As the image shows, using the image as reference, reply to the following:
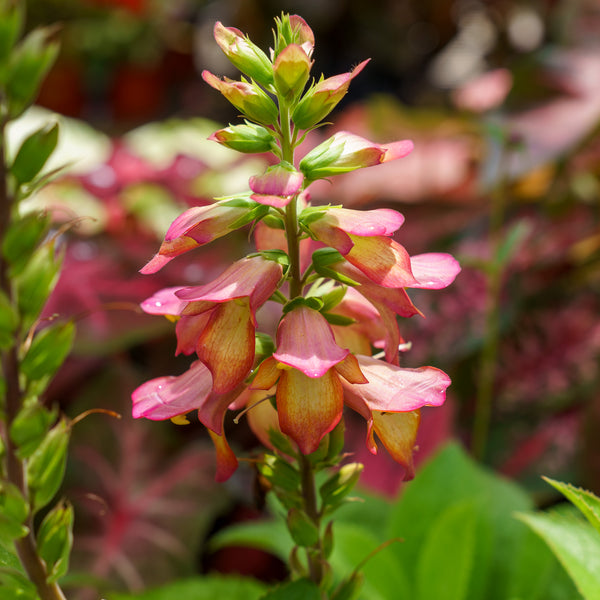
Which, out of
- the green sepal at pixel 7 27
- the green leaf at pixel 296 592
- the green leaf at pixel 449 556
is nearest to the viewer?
the green sepal at pixel 7 27

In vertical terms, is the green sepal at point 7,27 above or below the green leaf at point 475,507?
above

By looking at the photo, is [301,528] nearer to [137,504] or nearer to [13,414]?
[13,414]

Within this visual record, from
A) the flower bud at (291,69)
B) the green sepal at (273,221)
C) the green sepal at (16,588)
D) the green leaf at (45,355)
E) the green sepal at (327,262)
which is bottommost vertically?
the green sepal at (16,588)

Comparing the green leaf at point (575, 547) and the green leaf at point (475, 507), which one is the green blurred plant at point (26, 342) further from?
the green leaf at point (475, 507)

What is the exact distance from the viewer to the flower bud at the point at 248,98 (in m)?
0.29

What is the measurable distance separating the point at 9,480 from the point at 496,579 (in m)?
0.49

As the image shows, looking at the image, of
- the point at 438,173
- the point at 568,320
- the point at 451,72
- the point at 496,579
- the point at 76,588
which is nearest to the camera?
the point at 496,579

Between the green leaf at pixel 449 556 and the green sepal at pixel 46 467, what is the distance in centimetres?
35

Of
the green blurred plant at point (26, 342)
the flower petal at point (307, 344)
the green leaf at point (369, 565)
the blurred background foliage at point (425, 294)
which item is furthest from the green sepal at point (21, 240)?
the green leaf at point (369, 565)

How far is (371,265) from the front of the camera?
28 centimetres

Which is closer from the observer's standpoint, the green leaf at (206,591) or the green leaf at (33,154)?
the green leaf at (33,154)

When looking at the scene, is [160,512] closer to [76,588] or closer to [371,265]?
[76,588]

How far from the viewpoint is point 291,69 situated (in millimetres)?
278

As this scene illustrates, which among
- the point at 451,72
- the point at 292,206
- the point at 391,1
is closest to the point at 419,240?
the point at 292,206
